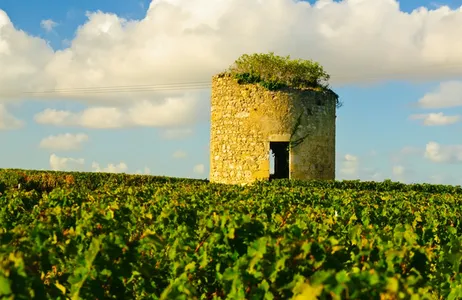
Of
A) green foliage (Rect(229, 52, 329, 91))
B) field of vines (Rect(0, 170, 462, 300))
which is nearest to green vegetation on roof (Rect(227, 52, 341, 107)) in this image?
green foliage (Rect(229, 52, 329, 91))

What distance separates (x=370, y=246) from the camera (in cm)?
553

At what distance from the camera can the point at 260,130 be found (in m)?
23.2

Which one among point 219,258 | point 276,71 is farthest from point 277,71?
point 219,258

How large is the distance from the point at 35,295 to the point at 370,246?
3008 mm

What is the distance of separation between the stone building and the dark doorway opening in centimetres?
289

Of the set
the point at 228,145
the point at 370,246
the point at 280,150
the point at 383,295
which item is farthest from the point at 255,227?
the point at 280,150

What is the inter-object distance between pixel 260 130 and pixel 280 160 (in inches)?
184

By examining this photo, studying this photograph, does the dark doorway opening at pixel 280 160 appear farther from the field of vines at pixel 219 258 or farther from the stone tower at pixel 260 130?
the field of vines at pixel 219 258

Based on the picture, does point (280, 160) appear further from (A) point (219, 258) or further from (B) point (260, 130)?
(A) point (219, 258)

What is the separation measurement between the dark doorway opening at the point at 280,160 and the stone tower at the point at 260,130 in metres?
2.89

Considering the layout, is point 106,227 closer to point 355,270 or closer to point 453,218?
point 355,270

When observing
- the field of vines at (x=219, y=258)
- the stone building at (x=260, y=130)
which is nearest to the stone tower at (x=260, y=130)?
the stone building at (x=260, y=130)

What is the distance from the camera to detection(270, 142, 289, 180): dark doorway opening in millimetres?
26875

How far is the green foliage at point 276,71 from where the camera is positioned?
933 inches
